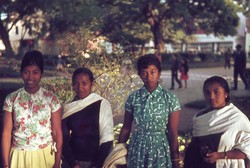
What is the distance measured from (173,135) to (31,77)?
45.7 inches

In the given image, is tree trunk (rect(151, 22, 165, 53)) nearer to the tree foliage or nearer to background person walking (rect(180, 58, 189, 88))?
background person walking (rect(180, 58, 189, 88))

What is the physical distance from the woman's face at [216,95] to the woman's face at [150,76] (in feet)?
1.41

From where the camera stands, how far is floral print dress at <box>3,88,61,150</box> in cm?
295

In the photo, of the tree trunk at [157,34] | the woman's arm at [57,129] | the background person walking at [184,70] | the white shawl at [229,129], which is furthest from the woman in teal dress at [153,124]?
the tree trunk at [157,34]

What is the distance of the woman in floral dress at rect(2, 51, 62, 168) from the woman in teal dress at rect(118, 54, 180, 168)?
0.60 m

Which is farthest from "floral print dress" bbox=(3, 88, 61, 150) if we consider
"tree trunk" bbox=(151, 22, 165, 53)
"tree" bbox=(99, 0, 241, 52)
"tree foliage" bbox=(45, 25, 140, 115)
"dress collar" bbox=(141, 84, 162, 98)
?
"tree trunk" bbox=(151, 22, 165, 53)

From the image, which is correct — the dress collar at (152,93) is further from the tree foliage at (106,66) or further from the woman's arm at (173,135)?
the tree foliage at (106,66)

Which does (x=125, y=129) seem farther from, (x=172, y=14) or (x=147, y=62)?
(x=172, y=14)

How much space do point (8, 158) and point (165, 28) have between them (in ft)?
119

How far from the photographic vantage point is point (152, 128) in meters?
3.02

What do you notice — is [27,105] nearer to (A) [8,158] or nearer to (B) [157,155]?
(A) [8,158]

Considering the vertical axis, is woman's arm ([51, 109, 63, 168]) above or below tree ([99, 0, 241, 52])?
below

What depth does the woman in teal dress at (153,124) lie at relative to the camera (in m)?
3.03

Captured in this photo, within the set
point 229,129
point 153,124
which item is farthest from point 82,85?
point 229,129
